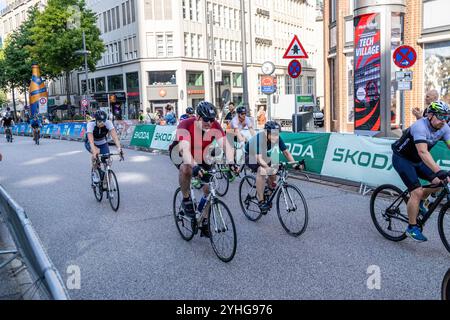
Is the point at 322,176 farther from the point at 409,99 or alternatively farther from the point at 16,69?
the point at 16,69

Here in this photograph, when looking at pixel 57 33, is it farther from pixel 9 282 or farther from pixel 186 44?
pixel 9 282

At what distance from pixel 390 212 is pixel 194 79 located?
47408mm

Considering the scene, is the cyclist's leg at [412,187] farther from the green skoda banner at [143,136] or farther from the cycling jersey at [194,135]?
the green skoda banner at [143,136]

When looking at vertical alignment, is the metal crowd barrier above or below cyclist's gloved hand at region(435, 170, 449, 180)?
below

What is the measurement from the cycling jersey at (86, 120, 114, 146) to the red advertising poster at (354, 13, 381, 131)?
28.1 ft

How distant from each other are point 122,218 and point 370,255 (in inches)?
164

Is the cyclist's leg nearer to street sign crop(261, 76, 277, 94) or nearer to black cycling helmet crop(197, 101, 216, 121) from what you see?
black cycling helmet crop(197, 101, 216, 121)

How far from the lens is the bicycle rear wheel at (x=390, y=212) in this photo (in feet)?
19.3

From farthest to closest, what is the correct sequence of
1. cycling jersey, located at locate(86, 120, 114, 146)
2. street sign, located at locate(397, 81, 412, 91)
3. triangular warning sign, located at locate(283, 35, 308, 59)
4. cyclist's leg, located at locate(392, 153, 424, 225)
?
triangular warning sign, located at locate(283, 35, 308, 59) → street sign, located at locate(397, 81, 412, 91) → cycling jersey, located at locate(86, 120, 114, 146) → cyclist's leg, located at locate(392, 153, 424, 225)

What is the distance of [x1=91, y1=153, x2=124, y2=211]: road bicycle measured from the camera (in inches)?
328

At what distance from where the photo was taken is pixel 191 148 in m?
5.97

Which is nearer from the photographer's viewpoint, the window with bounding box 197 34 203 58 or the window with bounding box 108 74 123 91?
the window with bounding box 197 34 203 58

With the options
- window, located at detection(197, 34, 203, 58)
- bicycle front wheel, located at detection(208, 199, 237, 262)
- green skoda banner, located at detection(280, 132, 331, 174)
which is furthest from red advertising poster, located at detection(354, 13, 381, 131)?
window, located at detection(197, 34, 203, 58)
